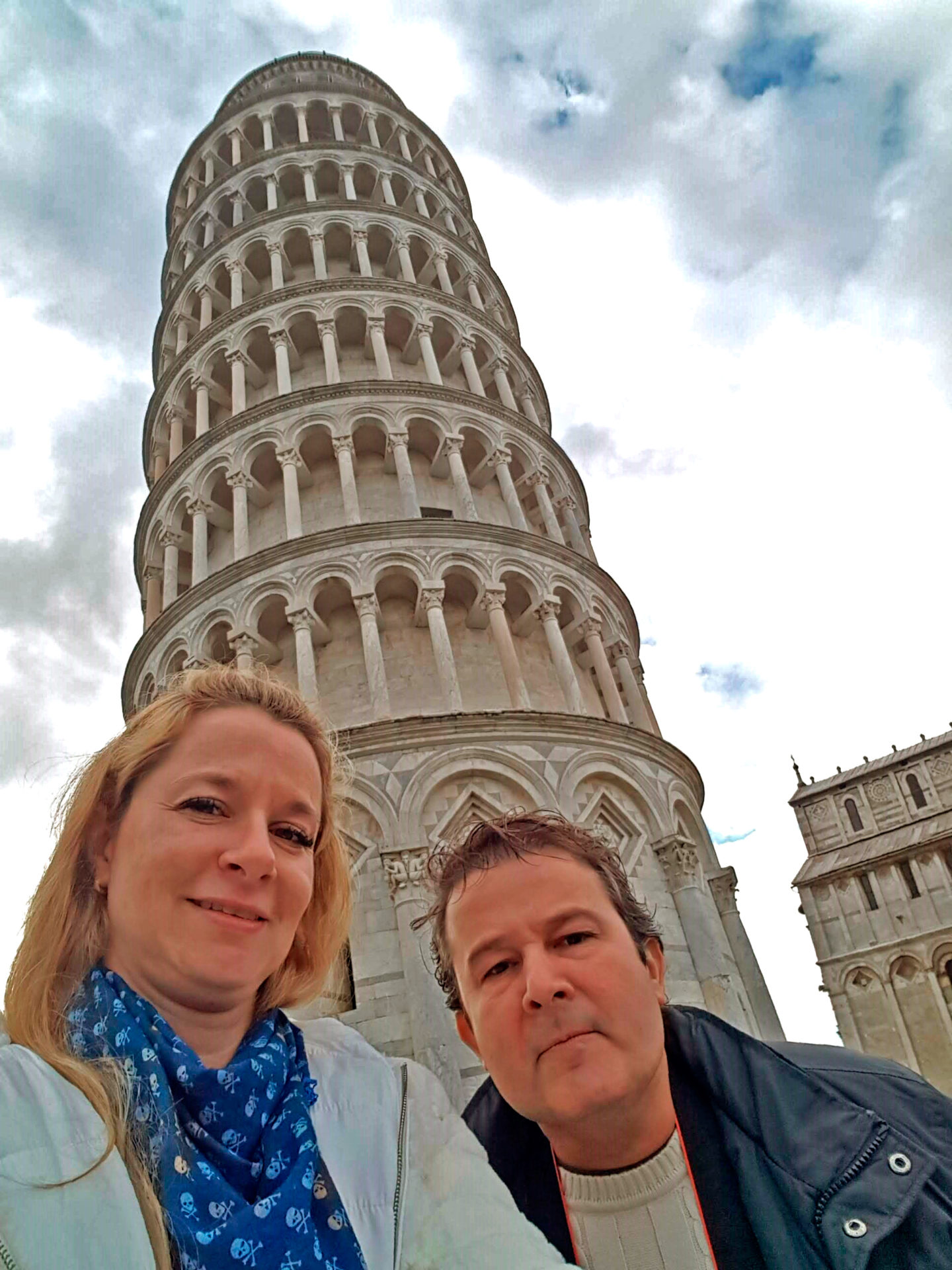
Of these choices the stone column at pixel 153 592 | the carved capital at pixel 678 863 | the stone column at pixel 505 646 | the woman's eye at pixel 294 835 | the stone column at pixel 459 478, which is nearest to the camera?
the woman's eye at pixel 294 835

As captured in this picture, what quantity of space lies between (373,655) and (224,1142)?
1205cm

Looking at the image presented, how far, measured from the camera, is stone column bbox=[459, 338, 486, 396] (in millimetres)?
19531

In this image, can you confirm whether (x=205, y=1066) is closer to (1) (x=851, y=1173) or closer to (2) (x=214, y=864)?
(2) (x=214, y=864)

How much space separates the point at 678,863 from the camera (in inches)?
512

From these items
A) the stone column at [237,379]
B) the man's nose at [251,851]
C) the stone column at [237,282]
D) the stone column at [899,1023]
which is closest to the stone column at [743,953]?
the man's nose at [251,851]

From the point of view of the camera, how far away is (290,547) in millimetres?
14984

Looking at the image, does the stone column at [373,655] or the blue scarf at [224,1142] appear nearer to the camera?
the blue scarf at [224,1142]

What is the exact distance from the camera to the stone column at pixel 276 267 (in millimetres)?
20359

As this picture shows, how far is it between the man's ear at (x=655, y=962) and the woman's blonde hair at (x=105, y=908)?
110 cm

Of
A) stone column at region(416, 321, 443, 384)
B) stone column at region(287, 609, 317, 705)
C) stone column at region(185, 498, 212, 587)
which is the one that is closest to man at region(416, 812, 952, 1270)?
stone column at region(287, 609, 317, 705)

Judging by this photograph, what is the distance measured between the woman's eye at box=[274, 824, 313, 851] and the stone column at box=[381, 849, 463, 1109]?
7034 millimetres

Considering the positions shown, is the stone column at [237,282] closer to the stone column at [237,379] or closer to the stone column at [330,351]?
the stone column at [237,379]

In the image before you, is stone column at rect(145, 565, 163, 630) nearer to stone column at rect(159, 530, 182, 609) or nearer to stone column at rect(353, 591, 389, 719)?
stone column at rect(159, 530, 182, 609)

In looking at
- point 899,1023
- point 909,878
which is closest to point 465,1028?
point 899,1023
